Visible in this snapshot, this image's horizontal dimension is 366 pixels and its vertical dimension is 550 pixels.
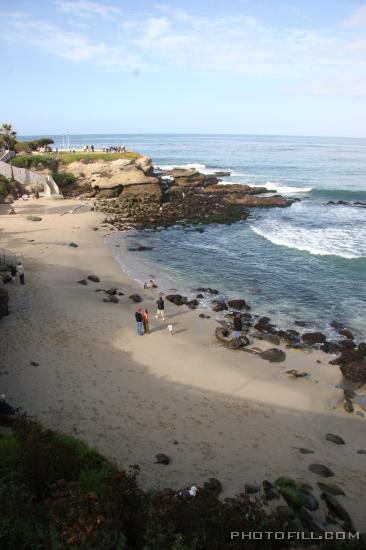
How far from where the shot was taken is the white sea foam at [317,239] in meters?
32.7

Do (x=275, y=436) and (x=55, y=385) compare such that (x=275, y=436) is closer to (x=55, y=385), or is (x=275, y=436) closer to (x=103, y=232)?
(x=55, y=385)

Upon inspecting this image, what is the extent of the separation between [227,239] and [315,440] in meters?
26.2

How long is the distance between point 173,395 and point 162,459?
3238 millimetres

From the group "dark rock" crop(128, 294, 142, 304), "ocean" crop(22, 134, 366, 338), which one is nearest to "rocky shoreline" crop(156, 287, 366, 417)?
"ocean" crop(22, 134, 366, 338)

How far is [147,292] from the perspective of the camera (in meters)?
24.1

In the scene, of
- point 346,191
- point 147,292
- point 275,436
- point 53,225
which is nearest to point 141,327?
point 147,292

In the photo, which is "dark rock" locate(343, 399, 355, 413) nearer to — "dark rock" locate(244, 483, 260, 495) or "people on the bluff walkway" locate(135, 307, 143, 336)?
"dark rock" locate(244, 483, 260, 495)

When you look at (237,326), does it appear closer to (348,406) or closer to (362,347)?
(362,347)

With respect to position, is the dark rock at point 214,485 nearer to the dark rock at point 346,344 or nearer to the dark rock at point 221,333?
the dark rock at point 221,333

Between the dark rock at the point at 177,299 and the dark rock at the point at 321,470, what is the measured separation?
40.2 feet

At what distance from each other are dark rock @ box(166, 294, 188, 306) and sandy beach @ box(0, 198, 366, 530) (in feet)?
2.61

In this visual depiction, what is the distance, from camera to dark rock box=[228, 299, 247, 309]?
2241 cm

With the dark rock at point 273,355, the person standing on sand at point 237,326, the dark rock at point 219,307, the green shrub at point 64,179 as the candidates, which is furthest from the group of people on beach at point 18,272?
the green shrub at point 64,179

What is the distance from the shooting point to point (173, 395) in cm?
1414
